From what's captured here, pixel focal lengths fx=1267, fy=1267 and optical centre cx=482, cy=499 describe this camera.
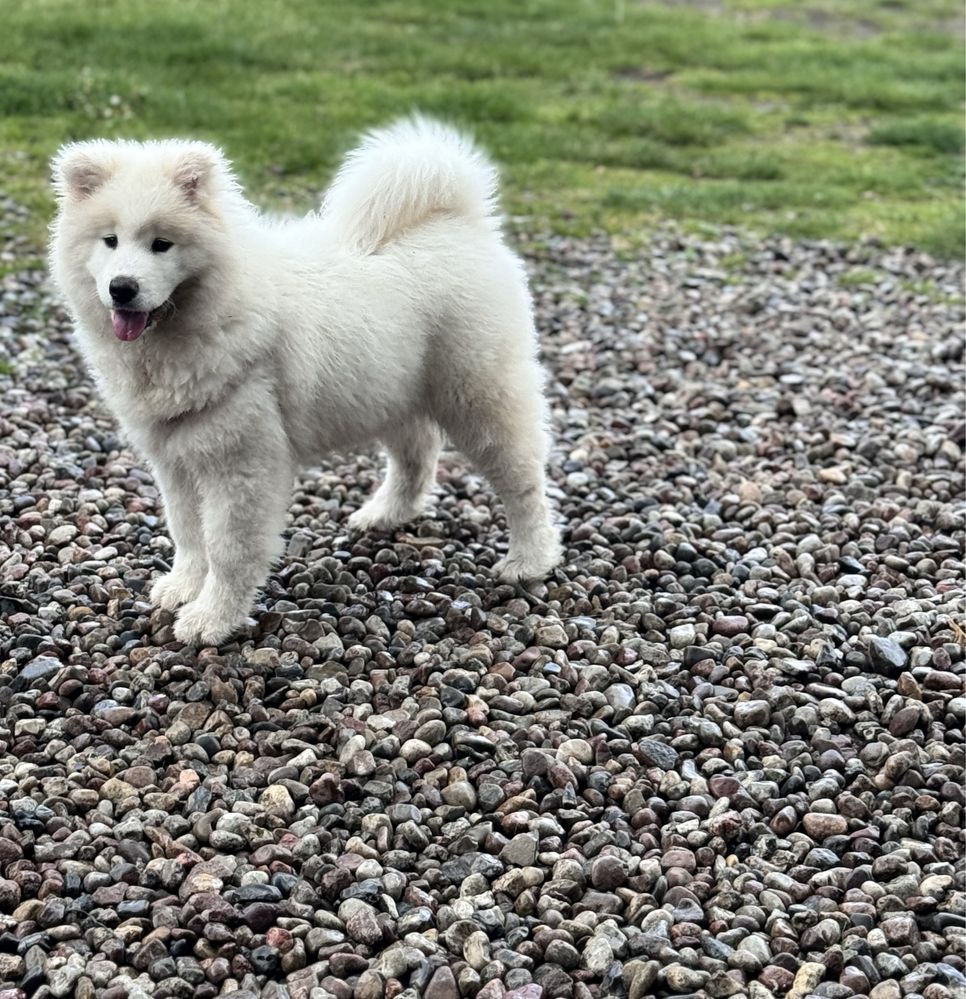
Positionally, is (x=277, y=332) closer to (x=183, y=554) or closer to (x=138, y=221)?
(x=138, y=221)

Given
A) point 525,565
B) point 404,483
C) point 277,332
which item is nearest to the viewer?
point 277,332

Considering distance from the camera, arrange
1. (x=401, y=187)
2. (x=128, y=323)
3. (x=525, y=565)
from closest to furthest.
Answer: (x=128, y=323) < (x=401, y=187) < (x=525, y=565)

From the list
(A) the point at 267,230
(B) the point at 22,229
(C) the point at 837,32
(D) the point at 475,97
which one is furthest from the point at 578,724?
(C) the point at 837,32

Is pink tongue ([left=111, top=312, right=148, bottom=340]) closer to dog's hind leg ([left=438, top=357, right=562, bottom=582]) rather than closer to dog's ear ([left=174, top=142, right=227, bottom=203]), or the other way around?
dog's ear ([left=174, top=142, right=227, bottom=203])

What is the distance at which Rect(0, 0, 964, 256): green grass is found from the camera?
9062 millimetres

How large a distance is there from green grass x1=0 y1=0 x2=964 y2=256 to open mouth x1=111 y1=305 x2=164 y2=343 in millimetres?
4504

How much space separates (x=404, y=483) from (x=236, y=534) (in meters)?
1.01

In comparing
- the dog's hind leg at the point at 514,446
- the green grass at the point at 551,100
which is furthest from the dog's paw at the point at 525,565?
the green grass at the point at 551,100

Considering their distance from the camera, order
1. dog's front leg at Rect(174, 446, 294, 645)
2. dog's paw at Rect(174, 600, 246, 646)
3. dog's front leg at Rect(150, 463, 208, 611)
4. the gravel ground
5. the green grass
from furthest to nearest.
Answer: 1. the green grass
2. dog's front leg at Rect(150, 463, 208, 611)
3. dog's paw at Rect(174, 600, 246, 646)
4. dog's front leg at Rect(174, 446, 294, 645)
5. the gravel ground

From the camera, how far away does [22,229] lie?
25.3 ft

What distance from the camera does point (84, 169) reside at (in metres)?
3.59

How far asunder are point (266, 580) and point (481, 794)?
1297 millimetres

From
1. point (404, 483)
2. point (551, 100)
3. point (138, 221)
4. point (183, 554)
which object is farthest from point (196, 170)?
point (551, 100)

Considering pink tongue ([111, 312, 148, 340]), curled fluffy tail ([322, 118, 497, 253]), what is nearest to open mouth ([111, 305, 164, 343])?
pink tongue ([111, 312, 148, 340])
